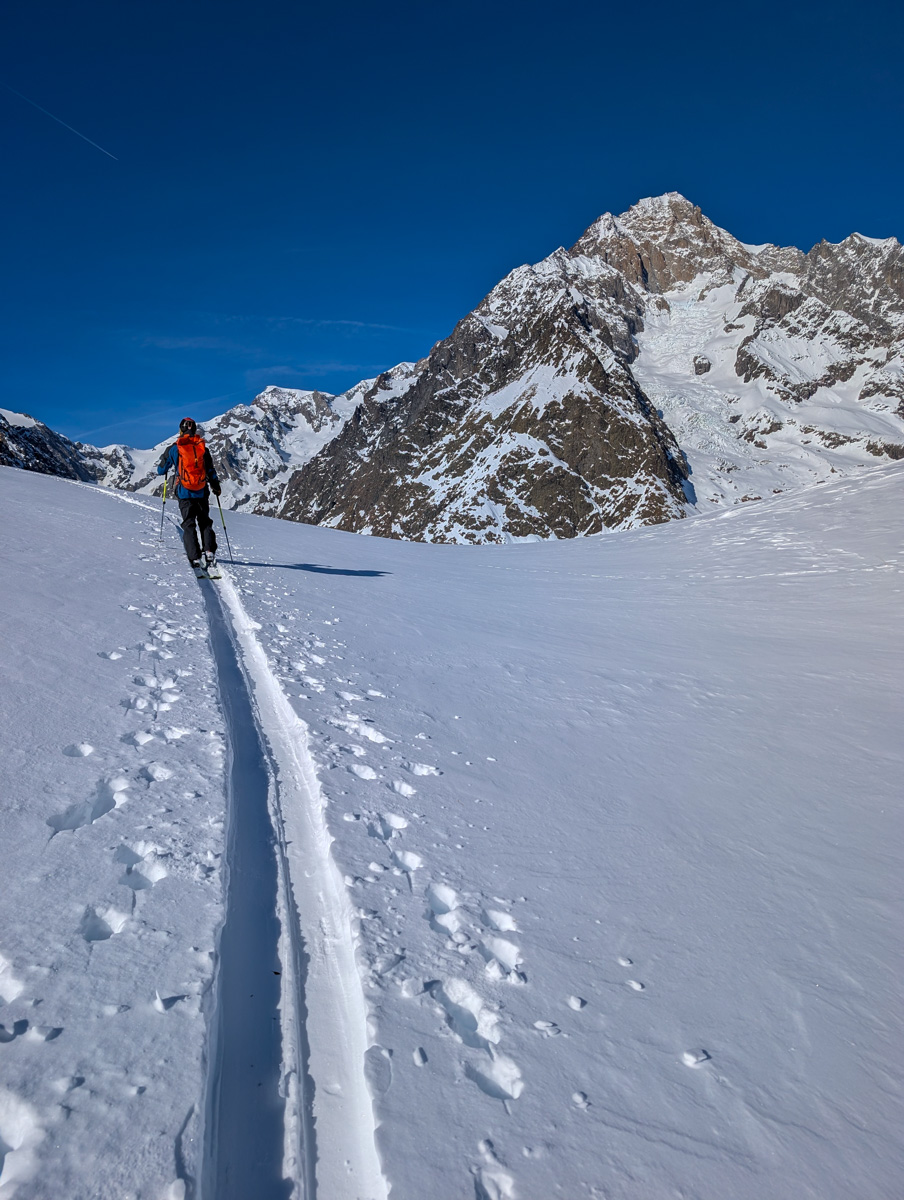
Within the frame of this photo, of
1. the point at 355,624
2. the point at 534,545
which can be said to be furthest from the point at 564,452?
the point at 355,624

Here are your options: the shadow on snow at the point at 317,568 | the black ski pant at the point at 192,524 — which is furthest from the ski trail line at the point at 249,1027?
the shadow on snow at the point at 317,568

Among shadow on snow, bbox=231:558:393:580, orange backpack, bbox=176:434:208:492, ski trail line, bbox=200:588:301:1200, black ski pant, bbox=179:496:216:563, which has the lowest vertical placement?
ski trail line, bbox=200:588:301:1200

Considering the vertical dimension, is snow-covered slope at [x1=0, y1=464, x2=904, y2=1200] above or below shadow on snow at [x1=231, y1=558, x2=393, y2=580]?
below

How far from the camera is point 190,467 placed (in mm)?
10461

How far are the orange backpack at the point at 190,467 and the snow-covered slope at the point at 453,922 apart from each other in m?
4.31

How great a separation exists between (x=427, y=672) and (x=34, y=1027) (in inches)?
182

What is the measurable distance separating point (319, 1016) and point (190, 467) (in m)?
9.86

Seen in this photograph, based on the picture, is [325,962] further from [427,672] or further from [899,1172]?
[427,672]

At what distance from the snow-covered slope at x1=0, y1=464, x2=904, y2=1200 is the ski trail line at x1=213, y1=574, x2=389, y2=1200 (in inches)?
0.4

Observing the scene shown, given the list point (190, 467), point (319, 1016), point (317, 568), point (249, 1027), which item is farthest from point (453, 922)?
point (317, 568)

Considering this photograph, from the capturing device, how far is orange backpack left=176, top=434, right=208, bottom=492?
1039cm

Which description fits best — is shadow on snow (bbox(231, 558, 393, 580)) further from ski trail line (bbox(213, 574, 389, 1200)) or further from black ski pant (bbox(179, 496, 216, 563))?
ski trail line (bbox(213, 574, 389, 1200))

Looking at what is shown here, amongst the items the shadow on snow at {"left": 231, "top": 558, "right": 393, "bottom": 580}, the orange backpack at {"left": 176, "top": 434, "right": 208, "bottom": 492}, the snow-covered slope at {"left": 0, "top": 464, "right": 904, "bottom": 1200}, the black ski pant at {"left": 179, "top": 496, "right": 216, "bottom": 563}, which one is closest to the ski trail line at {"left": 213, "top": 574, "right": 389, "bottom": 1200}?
the snow-covered slope at {"left": 0, "top": 464, "right": 904, "bottom": 1200}

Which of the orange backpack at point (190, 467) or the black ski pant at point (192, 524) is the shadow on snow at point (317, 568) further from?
the orange backpack at point (190, 467)
